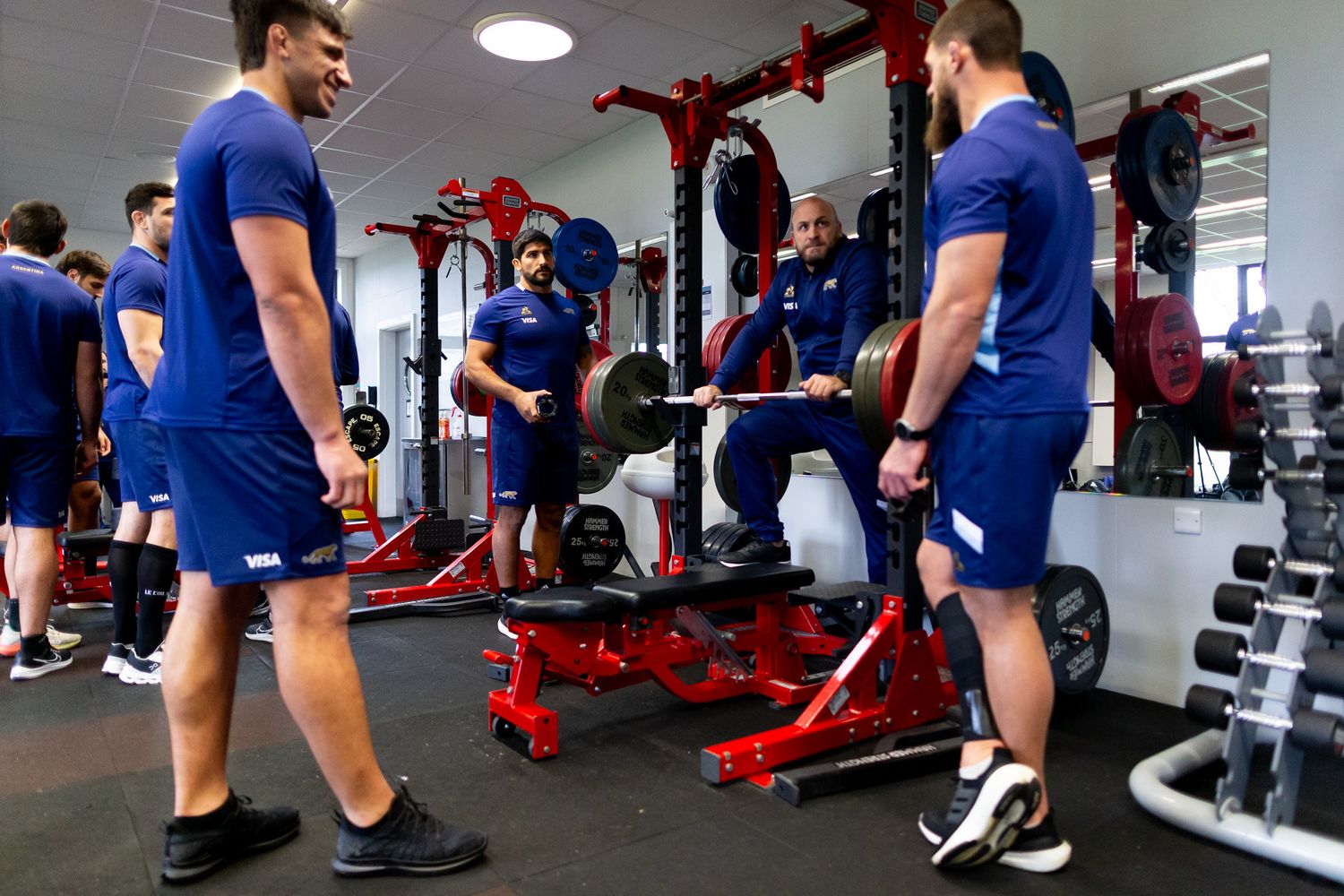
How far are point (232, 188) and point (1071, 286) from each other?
4.44ft

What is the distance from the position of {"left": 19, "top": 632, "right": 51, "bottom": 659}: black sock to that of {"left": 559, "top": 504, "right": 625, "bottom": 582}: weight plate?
173 cm

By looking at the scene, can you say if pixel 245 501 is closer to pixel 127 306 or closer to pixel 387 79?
pixel 127 306

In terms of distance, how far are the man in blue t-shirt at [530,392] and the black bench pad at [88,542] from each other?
1.81 m

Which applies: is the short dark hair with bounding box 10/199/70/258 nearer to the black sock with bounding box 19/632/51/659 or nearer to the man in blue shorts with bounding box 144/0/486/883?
the black sock with bounding box 19/632/51/659

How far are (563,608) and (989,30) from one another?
1446 mm

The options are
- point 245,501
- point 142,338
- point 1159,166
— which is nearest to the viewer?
point 245,501

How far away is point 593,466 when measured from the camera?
14.7 feet

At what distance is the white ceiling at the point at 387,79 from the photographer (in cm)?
375

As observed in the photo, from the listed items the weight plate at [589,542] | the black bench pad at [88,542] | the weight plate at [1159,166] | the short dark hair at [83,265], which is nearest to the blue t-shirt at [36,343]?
the short dark hair at [83,265]

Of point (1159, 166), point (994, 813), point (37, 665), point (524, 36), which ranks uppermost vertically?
point (524, 36)

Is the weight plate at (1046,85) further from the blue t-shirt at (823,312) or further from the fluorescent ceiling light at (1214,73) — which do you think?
the blue t-shirt at (823,312)

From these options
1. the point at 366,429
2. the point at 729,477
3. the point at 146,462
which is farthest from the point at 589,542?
the point at 366,429

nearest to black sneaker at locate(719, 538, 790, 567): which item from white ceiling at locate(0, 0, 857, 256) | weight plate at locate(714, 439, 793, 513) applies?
weight plate at locate(714, 439, 793, 513)

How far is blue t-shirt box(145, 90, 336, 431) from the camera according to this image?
1298mm
